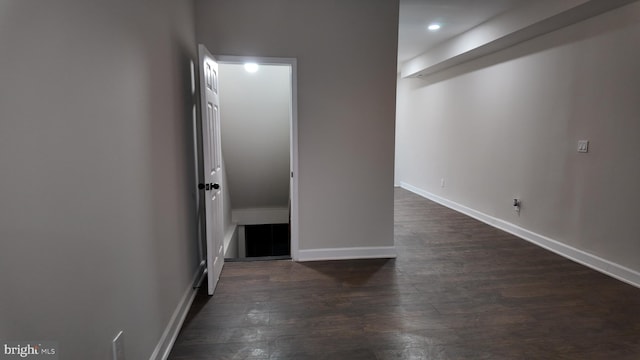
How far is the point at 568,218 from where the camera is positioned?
3.59m

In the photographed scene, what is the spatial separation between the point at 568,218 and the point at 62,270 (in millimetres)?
4287

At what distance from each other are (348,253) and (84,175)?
2.74 metres

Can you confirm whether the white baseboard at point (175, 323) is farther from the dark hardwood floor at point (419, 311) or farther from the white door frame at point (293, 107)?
the white door frame at point (293, 107)

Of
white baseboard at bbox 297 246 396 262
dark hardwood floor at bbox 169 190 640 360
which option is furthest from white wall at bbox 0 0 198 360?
white baseboard at bbox 297 246 396 262

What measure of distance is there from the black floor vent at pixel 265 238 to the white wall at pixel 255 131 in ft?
1.96

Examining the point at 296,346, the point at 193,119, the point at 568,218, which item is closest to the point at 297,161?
the point at 193,119

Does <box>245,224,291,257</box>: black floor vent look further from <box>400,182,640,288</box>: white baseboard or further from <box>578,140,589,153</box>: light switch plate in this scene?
<box>578,140,589,153</box>: light switch plate

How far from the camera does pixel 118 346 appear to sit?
1.44 meters

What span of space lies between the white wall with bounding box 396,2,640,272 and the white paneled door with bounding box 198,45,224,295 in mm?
3588

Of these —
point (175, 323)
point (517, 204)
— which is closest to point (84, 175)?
point (175, 323)

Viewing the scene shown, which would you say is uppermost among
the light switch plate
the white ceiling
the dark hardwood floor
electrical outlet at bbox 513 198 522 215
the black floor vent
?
the white ceiling

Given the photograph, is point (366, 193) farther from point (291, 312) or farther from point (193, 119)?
point (193, 119)

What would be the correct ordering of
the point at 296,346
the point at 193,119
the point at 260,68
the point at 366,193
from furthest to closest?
the point at 260,68 < the point at 366,193 < the point at 193,119 < the point at 296,346

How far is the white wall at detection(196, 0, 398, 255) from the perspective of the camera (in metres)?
3.19
